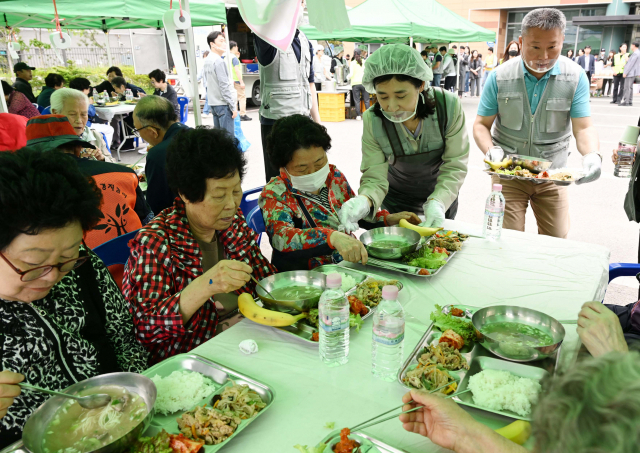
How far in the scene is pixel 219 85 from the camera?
24.0 feet

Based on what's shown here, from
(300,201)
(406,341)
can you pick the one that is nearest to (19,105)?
(300,201)

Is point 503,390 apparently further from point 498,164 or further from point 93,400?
point 498,164

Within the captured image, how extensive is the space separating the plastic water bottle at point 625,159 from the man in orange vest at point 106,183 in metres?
3.05

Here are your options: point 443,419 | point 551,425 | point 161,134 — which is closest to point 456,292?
point 443,419

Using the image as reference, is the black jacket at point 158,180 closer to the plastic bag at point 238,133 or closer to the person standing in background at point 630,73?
the plastic bag at point 238,133

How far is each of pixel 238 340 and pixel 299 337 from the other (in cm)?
22

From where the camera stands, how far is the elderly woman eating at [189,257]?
1.51m

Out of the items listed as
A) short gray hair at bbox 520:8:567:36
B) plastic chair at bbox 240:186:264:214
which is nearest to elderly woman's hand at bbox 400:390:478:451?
plastic chair at bbox 240:186:264:214

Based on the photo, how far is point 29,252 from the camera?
108 cm

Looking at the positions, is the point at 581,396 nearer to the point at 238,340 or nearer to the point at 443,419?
the point at 443,419

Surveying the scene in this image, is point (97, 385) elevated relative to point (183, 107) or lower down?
lower down

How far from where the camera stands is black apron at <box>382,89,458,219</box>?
2.66 m

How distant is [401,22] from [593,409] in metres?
8.74

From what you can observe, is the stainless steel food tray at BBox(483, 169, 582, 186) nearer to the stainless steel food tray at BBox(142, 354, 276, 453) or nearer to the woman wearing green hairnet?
the woman wearing green hairnet
